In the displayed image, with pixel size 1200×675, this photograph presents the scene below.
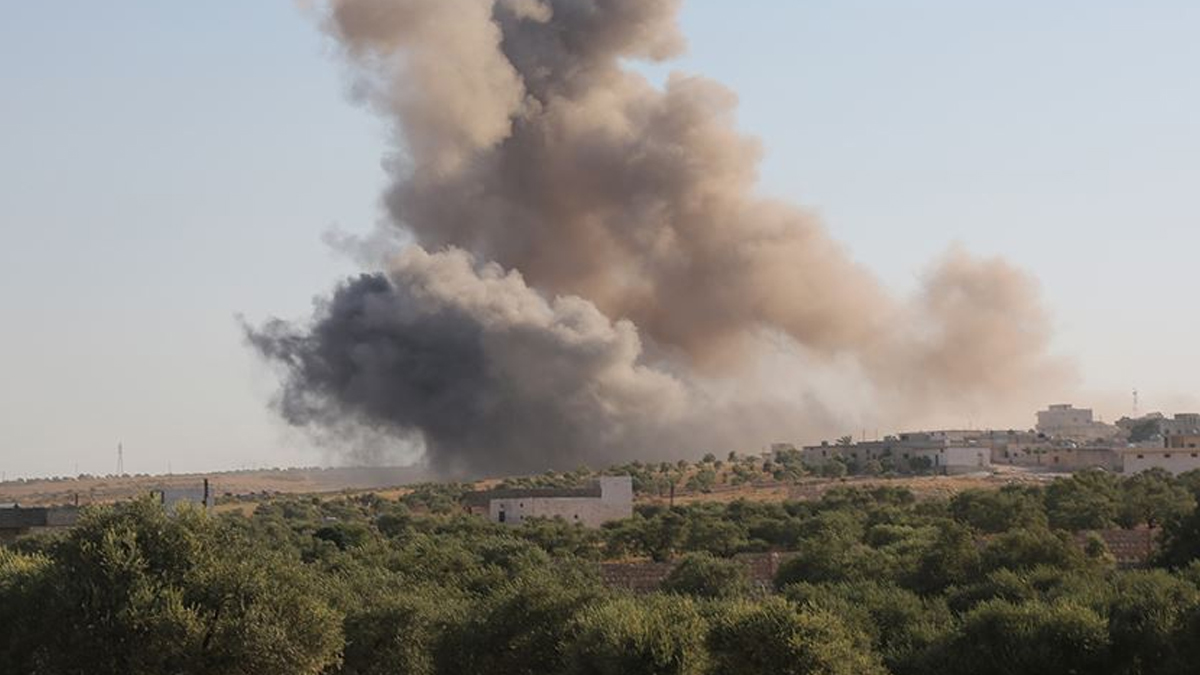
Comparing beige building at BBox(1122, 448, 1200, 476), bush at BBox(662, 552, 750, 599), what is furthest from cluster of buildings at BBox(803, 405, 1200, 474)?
bush at BBox(662, 552, 750, 599)

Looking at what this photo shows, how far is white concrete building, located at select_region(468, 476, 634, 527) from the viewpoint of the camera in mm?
69312

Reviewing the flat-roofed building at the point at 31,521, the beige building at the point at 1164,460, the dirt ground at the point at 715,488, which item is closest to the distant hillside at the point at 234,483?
the dirt ground at the point at 715,488

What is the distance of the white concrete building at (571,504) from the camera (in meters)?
69.3

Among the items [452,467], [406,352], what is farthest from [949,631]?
[452,467]

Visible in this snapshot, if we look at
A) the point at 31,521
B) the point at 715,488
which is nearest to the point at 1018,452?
the point at 715,488

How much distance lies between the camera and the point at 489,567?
1693 inches

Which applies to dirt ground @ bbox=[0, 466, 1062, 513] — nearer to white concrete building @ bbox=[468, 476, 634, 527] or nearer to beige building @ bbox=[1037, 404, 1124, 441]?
white concrete building @ bbox=[468, 476, 634, 527]

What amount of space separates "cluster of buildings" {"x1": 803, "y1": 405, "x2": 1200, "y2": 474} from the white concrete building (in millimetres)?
27040

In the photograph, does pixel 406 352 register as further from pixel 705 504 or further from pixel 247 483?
pixel 247 483

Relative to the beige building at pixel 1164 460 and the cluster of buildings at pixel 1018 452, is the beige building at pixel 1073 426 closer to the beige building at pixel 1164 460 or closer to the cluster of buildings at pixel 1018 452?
Result: the cluster of buildings at pixel 1018 452

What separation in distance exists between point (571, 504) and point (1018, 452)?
45.2 m

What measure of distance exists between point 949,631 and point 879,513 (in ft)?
101

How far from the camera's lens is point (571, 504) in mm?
70875

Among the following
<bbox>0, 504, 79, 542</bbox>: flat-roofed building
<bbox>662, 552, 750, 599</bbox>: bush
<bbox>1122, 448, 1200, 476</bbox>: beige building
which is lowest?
<bbox>662, 552, 750, 599</bbox>: bush
